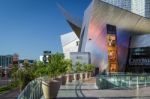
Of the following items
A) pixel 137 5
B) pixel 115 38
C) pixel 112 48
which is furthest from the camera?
pixel 137 5

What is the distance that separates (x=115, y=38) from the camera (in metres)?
76.0

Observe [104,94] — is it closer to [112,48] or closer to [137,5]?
[112,48]

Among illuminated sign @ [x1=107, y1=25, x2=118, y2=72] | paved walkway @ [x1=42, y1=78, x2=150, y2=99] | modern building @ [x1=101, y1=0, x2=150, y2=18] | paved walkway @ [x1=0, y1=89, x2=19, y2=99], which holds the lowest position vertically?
paved walkway @ [x1=0, y1=89, x2=19, y2=99]

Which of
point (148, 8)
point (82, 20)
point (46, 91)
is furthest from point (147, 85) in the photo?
point (148, 8)

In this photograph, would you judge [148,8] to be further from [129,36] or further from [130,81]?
[130,81]

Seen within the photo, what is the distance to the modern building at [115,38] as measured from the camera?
73.9 meters

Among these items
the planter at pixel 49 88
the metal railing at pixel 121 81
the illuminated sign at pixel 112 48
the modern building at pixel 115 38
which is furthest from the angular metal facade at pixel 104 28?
the planter at pixel 49 88

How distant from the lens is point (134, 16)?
3004 inches

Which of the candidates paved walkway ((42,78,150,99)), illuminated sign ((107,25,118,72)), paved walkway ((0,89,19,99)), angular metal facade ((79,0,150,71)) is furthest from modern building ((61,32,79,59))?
paved walkway ((42,78,150,99))

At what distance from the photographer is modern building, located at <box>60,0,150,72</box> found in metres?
73.9

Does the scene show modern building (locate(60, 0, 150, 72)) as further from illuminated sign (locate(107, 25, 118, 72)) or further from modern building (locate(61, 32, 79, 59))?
modern building (locate(61, 32, 79, 59))

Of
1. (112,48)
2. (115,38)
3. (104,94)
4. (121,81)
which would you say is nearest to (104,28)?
(115,38)

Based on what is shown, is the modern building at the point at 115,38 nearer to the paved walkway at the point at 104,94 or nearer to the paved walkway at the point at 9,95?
the paved walkway at the point at 9,95

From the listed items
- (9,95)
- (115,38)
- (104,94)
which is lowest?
(9,95)
